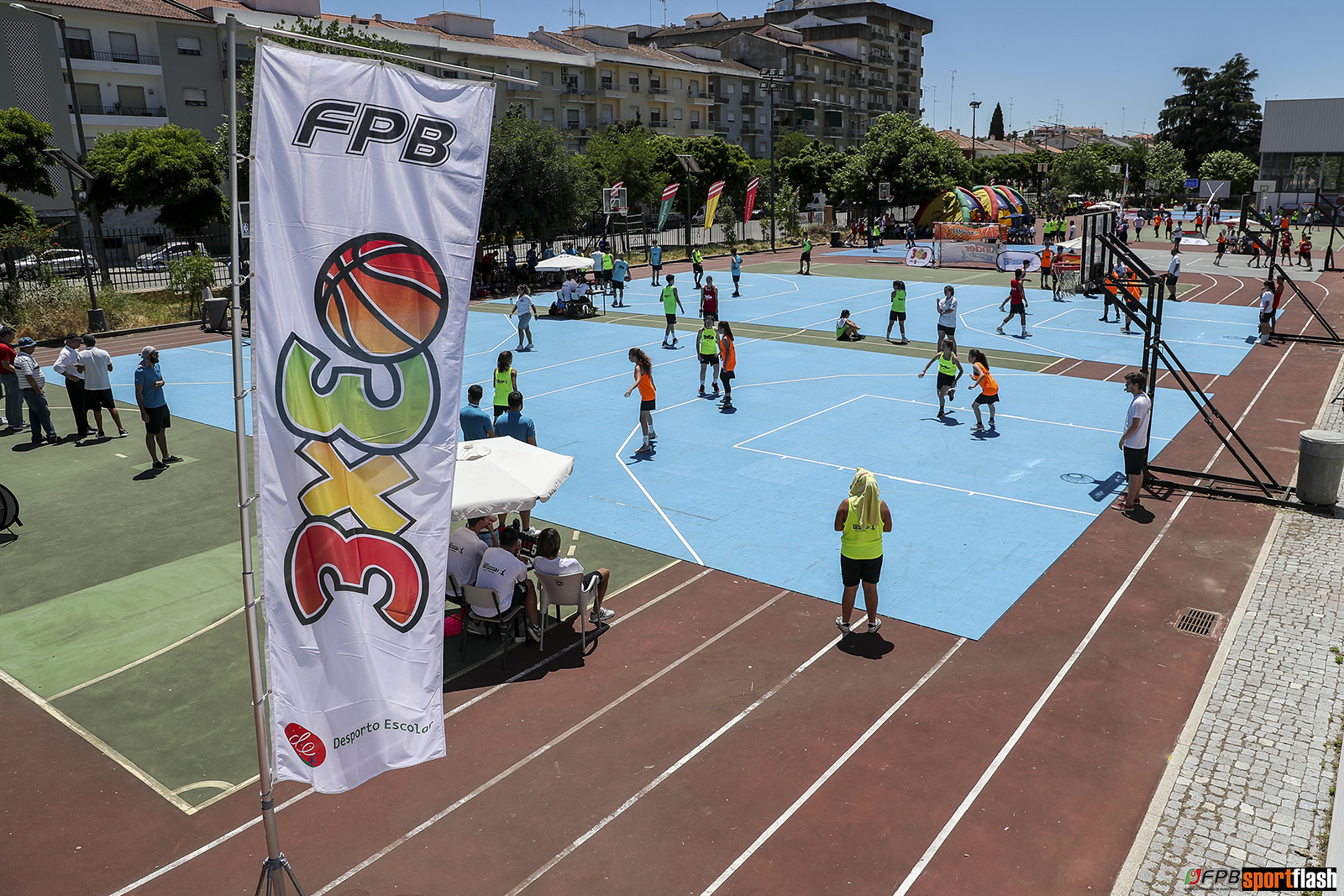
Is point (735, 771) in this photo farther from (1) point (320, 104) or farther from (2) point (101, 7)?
(2) point (101, 7)

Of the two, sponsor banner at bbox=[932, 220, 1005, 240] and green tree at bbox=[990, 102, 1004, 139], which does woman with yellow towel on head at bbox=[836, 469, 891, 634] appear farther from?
green tree at bbox=[990, 102, 1004, 139]

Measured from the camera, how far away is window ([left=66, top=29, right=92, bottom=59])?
53.0 metres

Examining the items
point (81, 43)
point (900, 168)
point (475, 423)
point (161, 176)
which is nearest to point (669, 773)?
point (475, 423)

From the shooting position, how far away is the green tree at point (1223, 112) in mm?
106500

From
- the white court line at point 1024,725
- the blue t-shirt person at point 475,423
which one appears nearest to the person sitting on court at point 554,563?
the blue t-shirt person at point 475,423

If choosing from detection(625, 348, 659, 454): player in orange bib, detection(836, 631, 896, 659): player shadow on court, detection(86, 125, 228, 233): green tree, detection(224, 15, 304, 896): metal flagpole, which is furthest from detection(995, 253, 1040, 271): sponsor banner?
detection(224, 15, 304, 896): metal flagpole

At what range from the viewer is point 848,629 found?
9.62 meters

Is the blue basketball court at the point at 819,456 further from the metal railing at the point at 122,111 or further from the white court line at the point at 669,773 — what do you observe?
the metal railing at the point at 122,111

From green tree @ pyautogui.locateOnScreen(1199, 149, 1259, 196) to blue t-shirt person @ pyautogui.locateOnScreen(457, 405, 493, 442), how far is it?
96.4m

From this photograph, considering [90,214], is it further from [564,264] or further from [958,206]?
[958,206]

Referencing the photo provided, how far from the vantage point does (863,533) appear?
912 cm

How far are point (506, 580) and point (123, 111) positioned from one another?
198ft

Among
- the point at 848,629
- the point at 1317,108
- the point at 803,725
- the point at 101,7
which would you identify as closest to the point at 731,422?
the point at 848,629

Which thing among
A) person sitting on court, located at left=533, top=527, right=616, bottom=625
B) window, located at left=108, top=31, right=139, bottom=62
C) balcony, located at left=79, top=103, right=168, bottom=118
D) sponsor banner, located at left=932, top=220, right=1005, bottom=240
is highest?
window, located at left=108, top=31, right=139, bottom=62
